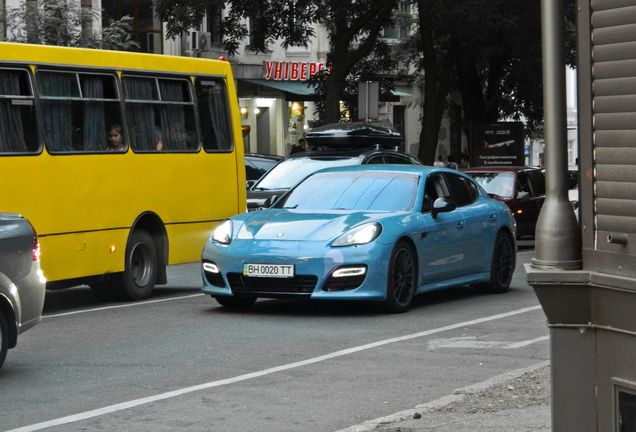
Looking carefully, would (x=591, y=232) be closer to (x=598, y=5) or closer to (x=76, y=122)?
(x=598, y=5)

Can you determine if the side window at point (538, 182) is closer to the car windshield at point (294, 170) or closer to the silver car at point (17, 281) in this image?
the car windshield at point (294, 170)

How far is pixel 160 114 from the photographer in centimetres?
1535

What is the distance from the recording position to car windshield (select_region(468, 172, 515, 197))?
24656 millimetres

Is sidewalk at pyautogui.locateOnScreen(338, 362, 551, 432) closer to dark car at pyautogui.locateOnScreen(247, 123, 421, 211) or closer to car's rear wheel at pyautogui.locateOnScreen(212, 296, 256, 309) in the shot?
car's rear wheel at pyautogui.locateOnScreen(212, 296, 256, 309)

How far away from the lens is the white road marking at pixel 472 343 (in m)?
10.4

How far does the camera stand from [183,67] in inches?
623

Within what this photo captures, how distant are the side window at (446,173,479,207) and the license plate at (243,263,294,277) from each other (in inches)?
114

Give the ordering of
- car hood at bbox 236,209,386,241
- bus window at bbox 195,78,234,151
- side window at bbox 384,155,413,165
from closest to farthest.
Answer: car hood at bbox 236,209,386,241 → bus window at bbox 195,78,234,151 → side window at bbox 384,155,413,165

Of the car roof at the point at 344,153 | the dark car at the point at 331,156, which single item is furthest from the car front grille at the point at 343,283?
the car roof at the point at 344,153

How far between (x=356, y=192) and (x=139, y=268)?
310 cm

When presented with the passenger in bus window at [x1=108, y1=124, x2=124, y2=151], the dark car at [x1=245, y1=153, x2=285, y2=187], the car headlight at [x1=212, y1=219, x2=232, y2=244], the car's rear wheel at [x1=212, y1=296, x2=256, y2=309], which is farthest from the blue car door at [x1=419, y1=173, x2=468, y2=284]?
the dark car at [x1=245, y1=153, x2=285, y2=187]

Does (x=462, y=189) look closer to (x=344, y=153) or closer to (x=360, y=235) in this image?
(x=360, y=235)

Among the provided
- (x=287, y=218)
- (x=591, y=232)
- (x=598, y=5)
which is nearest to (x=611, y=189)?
(x=591, y=232)

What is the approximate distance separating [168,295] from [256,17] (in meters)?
17.1
